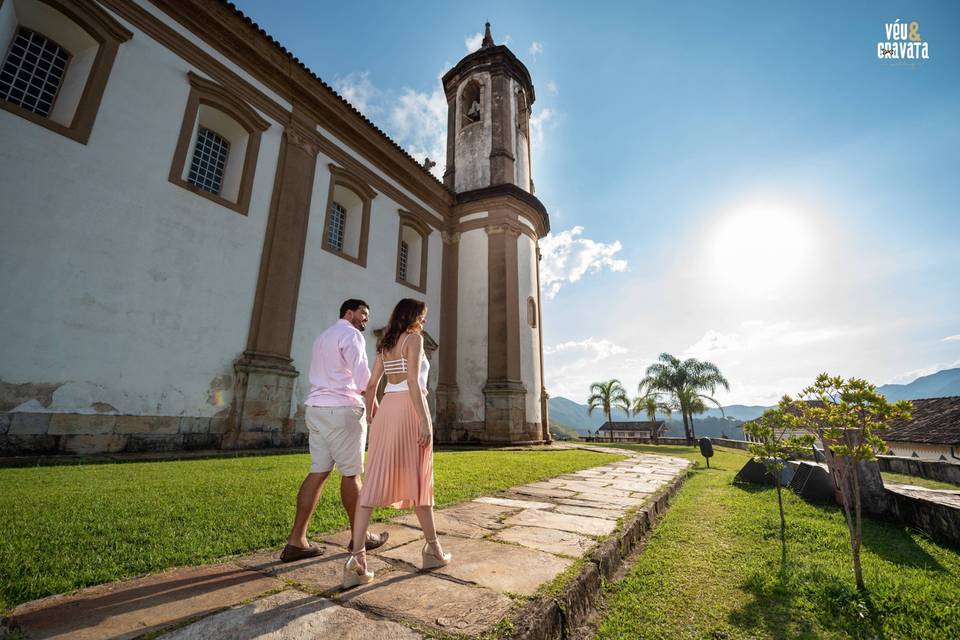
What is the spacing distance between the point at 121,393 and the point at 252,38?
8.83 metres

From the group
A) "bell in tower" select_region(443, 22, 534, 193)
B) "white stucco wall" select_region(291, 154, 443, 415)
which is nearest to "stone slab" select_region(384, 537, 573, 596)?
"white stucco wall" select_region(291, 154, 443, 415)

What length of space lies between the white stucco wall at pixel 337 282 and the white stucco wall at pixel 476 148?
465 cm

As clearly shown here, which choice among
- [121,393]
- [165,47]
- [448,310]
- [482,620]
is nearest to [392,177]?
[448,310]

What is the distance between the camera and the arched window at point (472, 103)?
18.2m

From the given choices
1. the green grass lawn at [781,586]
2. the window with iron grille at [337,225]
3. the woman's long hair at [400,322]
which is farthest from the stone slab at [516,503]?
the window with iron grille at [337,225]

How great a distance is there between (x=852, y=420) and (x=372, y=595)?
344 cm

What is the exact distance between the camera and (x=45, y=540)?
2469 mm

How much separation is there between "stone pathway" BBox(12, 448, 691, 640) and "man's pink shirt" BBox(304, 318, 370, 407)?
0.98 metres

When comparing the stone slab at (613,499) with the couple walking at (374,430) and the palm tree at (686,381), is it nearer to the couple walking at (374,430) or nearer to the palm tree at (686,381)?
the couple walking at (374,430)

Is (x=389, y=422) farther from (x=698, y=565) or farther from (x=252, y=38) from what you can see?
(x=252, y=38)

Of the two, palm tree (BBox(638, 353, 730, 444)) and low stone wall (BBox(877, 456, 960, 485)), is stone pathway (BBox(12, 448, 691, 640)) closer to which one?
low stone wall (BBox(877, 456, 960, 485))

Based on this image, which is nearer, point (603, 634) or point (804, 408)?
point (603, 634)

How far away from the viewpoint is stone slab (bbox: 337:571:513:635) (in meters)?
1.75

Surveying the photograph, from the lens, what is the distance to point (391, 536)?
3.01m
